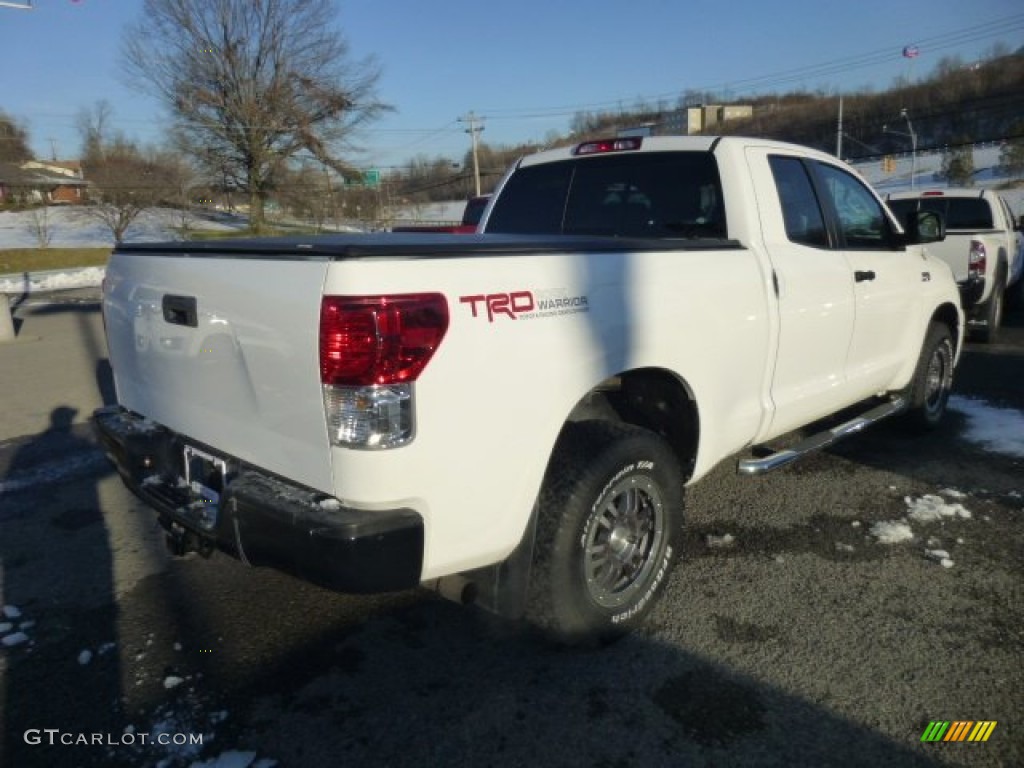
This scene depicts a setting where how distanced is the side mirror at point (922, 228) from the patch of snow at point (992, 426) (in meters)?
1.66

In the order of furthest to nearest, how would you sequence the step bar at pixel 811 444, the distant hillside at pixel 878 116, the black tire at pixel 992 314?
the distant hillside at pixel 878 116
the black tire at pixel 992 314
the step bar at pixel 811 444

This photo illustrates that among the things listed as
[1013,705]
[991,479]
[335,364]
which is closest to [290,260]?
[335,364]

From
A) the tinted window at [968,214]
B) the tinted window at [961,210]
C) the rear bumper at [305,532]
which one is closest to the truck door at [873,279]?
the rear bumper at [305,532]

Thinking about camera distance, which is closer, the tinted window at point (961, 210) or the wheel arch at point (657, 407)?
the wheel arch at point (657, 407)

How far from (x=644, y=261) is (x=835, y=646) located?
1666mm

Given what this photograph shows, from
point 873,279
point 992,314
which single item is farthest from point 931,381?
point 992,314

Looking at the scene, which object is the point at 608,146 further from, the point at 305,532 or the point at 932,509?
the point at 305,532

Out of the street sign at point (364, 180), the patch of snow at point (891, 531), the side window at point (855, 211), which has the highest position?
the street sign at point (364, 180)

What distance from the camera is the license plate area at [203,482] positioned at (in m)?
2.60

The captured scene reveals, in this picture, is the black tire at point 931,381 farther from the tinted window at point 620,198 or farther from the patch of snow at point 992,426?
the tinted window at point 620,198

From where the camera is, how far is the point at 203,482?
2.75 meters

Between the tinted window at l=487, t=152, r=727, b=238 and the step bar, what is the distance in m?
1.12

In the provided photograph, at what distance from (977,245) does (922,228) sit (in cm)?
524

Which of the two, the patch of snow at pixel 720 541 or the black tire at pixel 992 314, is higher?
the black tire at pixel 992 314
